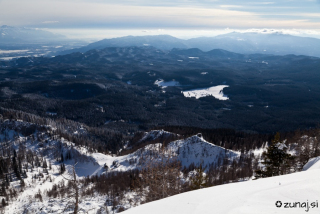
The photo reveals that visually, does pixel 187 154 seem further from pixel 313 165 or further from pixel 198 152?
pixel 313 165

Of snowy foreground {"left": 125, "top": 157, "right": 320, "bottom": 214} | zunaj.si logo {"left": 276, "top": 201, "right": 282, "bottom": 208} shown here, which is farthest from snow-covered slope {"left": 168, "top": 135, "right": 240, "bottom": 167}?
zunaj.si logo {"left": 276, "top": 201, "right": 282, "bottom": 208}

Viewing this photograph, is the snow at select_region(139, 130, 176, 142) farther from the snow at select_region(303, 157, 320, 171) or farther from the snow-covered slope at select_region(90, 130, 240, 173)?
the snow at select_region(303, 157, 320, 171)

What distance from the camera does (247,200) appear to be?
48.8 feet

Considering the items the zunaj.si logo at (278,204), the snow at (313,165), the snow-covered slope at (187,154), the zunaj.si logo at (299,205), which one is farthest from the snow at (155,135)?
the zunaj.si logo at (299,205)

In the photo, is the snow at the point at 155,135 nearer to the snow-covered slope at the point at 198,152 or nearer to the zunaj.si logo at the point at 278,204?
the snow-covered slope at the point at 198,152

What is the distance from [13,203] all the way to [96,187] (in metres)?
26.7

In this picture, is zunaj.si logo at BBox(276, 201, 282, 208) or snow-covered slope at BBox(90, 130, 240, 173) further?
snow-covered slope at BBox(90, 130, 240, 173)

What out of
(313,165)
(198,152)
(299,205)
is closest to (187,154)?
(198,152)

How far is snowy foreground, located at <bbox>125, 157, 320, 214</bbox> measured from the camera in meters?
13.5

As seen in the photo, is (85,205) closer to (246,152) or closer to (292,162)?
(292,162)

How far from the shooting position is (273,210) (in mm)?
13273

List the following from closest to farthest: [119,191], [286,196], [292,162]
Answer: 1. [286,196]
2. [292,162]
3. [119,191]

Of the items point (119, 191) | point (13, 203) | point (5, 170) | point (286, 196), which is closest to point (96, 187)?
point (119, 191)

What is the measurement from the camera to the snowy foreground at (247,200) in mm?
13521
